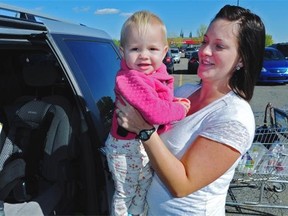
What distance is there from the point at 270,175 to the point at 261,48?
6.90 ft

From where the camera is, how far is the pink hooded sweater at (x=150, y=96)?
158 centimetres

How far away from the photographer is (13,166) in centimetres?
238

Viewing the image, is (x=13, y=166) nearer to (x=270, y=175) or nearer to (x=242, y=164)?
(x=242, y=164)

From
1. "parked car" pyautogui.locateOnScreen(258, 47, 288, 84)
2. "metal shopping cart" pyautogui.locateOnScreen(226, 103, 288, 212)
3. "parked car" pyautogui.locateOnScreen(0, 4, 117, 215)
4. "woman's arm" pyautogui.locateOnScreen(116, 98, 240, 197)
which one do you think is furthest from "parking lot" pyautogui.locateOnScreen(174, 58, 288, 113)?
"woman's arm" pyautogui.locateOnScreen(116, 98, 240, 197)

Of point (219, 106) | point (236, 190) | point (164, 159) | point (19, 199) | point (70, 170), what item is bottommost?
point (236, 190)

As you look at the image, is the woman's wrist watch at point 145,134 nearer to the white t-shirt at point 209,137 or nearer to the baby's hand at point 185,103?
the white t-shirt at point 209,137

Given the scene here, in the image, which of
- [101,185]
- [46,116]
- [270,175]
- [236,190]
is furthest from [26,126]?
[236,190]

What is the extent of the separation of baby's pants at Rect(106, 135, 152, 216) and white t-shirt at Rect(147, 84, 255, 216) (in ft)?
0.28

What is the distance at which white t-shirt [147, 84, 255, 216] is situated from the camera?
1549 millimetres

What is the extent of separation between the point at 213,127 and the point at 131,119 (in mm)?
354

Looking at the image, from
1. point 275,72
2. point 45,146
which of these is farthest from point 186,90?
point 275,72

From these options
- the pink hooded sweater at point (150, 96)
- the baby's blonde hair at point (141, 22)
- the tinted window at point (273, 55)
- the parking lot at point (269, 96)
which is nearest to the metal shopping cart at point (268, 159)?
the pink hooded sweater at point (150, 96)

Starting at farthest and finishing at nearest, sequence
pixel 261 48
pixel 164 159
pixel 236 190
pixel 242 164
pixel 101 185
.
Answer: pixel 236 190, pixel 242 164, pixel 101 185, pixel 261 48, pixel 164 159

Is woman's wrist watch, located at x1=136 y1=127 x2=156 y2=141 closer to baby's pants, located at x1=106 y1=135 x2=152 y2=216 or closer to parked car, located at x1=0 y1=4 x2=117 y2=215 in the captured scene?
baby's pants, located at x1=106 y1=135 x2=152 y2=216
